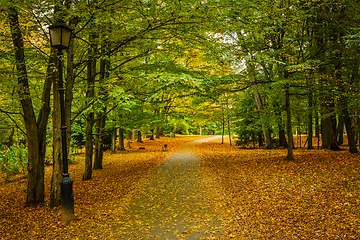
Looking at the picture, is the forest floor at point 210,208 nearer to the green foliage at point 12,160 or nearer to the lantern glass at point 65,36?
the green foliage at point 12,160

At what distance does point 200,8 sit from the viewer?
5883 millimetres

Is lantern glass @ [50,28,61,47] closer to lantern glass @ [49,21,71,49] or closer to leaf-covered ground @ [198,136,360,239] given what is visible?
lantern glass @ [49,21,71,49]

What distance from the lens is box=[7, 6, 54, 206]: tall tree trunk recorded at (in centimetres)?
654

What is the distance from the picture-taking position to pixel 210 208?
6.09 m

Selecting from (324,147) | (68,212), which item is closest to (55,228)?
(68,212)

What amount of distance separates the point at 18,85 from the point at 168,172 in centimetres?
745

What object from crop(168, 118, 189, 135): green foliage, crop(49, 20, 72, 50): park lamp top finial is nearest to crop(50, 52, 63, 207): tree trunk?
crop(49, 20, 72, 50): park lamp top finial

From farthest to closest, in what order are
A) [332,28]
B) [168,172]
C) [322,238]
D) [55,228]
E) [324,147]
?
[324,147] < [168,172] < [332,28] < [55,228] < [322,238]

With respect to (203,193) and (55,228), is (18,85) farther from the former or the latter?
(203,193)

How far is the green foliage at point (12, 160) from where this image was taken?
11328mm

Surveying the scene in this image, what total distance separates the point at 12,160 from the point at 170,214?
10366mm

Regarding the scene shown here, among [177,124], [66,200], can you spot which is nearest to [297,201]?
[66,200]

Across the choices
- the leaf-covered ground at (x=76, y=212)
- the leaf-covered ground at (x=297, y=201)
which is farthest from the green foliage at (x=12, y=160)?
the leaf-covered ground at (x=297, y=201)

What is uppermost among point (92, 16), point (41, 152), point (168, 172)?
point (92, 16)
